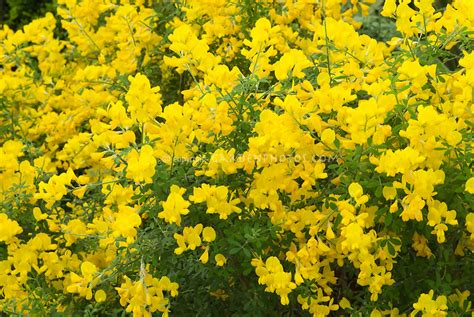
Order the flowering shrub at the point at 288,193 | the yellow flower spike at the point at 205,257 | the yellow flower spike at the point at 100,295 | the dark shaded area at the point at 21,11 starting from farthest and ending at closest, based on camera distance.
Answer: the dark shaded area at the point at 21,11
the yellow flower spike at the point at 100,295
the yellow flower spike at the point at 205,257
the flowering shrub at the point at 288,193

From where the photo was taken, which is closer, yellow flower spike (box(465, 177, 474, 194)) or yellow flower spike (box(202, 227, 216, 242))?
yellow flower spike (box(465, 177, 474, 194))

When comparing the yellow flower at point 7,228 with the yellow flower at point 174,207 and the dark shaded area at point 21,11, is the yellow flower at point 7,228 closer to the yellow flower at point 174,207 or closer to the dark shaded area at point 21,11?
the yellow flower at point 174,207

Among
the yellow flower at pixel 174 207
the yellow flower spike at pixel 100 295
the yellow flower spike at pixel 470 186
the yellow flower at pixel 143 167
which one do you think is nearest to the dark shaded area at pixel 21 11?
the yellow flower spike at pixel 100 295

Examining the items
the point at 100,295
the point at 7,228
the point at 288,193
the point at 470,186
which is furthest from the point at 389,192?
the point at 7,228

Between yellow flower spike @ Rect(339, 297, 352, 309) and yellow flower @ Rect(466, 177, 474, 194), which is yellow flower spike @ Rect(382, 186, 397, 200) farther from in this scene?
yellow flower spike @ Rect(339, 297, 352, 309)

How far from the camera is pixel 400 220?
2.57 m

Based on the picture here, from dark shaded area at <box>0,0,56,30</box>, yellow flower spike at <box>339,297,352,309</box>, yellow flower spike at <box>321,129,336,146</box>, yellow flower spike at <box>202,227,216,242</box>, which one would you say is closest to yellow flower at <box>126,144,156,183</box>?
yellow flower spike at <box>202,227,216,242</box>

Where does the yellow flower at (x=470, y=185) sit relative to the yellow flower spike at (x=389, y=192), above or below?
above

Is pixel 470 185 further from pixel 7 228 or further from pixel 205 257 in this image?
pixel 7 228

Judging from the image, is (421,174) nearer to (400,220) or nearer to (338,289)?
(400,220)

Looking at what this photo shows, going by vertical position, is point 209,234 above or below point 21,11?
above

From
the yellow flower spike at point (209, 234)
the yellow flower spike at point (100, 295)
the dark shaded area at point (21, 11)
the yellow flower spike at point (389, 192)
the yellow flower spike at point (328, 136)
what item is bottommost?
the dark shaded area at point (21, 11)

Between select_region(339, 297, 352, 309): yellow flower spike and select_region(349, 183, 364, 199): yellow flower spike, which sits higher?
select_region(349, 183, 364, 199): yellow flower spike

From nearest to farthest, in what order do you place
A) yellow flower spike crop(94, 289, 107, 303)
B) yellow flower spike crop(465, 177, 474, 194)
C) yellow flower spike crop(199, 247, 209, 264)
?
yellow flower spike crop(465, 177, 474, 194), yellow flower spike crop(199, 247, 209, 264), yellow flower spike crop(94, 289, 107, 303)
